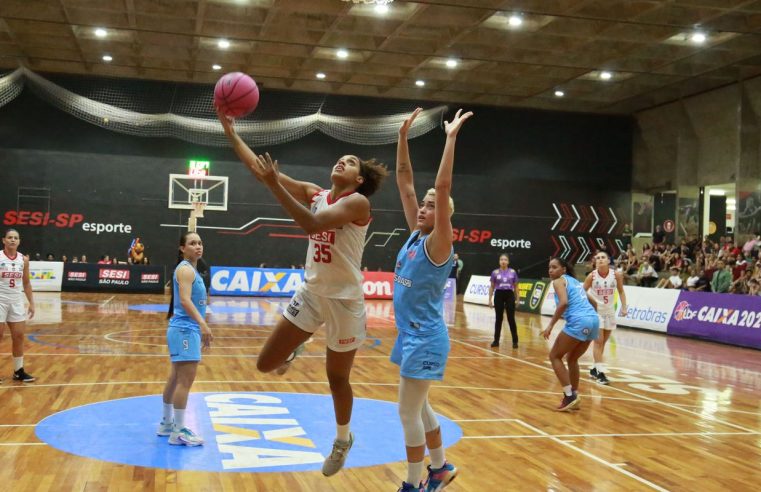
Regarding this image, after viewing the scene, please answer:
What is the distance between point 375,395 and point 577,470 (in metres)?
3.12

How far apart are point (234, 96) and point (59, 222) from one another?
24.0 m

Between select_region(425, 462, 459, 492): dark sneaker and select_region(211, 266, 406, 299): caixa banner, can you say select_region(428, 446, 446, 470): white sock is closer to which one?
select_region(425, 462, 459, 492): dark sneaker

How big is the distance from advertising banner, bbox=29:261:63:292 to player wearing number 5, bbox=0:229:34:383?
15.4m

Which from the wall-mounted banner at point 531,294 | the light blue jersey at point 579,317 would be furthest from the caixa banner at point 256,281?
the light blue jersey at point 579,317

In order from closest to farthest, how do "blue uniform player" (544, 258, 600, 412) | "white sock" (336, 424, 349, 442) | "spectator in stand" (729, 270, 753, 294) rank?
"white sock" (336, 424, 349, 442) < "blue uniform player" (544, 258, 600, 412) < "spectator in stand" (729, 270, 753, 294)

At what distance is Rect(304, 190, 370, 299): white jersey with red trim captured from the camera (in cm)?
459

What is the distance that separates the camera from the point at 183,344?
20.0 ft

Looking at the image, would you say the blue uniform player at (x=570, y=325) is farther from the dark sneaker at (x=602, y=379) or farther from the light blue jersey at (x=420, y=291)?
the light blue jersey at (x=420, y=291)

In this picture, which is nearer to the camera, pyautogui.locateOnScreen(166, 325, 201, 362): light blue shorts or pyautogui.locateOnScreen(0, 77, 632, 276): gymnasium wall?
pyautogui.locateOnScreen(166, 325, 201, 362): light blue shorts

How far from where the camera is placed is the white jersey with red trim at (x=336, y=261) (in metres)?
4.59

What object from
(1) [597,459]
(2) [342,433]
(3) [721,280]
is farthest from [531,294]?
(2) [342,433]

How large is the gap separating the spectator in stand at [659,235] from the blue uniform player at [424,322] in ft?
80.0

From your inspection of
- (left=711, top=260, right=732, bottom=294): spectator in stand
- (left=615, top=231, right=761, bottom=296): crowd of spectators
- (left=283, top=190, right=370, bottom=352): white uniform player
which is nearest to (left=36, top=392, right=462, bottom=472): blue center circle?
(left=283, top=190, right=370, bottom=352): white uniform player

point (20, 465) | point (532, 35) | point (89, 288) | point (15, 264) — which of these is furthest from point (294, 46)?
point (20, 465)
